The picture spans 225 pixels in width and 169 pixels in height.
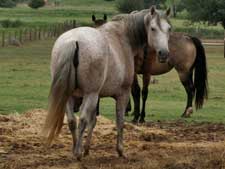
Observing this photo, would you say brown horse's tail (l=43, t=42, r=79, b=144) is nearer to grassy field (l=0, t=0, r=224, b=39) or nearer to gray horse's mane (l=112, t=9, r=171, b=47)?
gray horse's mane (l=112, t=9, r=171, b=47)

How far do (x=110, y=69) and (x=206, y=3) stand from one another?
185 feet

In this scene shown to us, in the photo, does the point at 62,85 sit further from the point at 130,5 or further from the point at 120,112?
the point at 130,5

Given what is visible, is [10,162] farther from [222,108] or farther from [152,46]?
[222,108]

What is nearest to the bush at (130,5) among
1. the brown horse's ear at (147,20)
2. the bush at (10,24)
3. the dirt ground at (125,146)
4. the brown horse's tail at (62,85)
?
the bush at (10,24)

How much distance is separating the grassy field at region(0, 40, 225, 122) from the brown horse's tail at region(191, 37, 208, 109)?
0.46 m

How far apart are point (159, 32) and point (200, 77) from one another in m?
8.00

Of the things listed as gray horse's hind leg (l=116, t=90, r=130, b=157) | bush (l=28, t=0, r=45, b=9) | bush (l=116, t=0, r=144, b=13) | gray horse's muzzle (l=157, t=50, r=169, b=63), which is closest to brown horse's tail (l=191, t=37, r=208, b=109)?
gray horse's hind leg (l=116, t=90, r=130, b=157)

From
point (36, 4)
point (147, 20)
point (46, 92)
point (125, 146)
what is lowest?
point (36, 4)

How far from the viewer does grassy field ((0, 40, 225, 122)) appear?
59.7ft

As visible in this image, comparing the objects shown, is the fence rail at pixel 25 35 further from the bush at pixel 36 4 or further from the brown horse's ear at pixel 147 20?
the bush at pixel 36 4

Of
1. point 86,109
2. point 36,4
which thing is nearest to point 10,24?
point 36,4

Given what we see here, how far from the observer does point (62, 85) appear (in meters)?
9.11

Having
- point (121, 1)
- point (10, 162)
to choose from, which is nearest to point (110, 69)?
point (10, 162)

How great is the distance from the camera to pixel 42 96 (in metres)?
21.6
